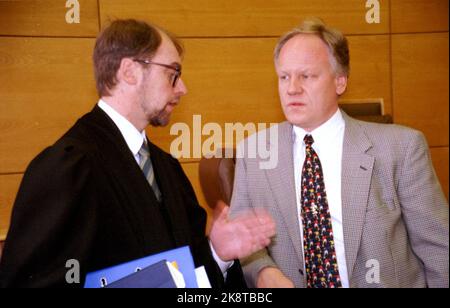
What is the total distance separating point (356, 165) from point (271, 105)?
1.87 ft

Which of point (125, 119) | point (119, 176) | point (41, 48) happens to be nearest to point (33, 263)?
point (119, 176)

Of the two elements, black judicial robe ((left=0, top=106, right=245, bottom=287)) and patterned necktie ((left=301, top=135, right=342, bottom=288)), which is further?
patterned necktie ((left=301, top=135, right=342, bottom=288))

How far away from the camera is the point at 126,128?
1585mm

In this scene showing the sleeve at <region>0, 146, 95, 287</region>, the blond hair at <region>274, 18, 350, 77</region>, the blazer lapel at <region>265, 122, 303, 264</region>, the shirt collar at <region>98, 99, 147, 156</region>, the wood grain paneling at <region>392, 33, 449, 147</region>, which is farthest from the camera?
the wood grain paneling at <region>392, 33, 449, 147</region>

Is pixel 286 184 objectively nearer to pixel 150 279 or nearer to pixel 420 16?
pixel 150 279

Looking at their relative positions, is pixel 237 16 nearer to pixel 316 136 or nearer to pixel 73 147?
pixel 316 136

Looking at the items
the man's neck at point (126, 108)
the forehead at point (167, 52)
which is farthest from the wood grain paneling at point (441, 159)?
the man's neck at point (126, 108)

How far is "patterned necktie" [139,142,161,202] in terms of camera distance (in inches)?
64.2

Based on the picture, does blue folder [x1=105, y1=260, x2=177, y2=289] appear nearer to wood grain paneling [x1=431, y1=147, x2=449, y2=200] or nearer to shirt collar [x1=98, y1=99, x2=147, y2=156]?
shirt collar [x1=98, y1=99, x2=147, y2=156]

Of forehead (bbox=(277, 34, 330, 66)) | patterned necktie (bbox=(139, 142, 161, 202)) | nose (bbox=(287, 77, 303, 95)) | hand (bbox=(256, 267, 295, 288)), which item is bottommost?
hand (bbox=(256, 267, 295, 288))

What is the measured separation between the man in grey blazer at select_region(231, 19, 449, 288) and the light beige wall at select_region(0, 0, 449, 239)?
282mm

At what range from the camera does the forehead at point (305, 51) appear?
5.79 ft

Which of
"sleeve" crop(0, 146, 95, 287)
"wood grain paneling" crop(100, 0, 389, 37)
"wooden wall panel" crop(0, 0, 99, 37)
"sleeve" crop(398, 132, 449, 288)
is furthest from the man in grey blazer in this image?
"wooden wall panel" crop(0, 0, 99, 37)

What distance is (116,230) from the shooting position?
1.41m
